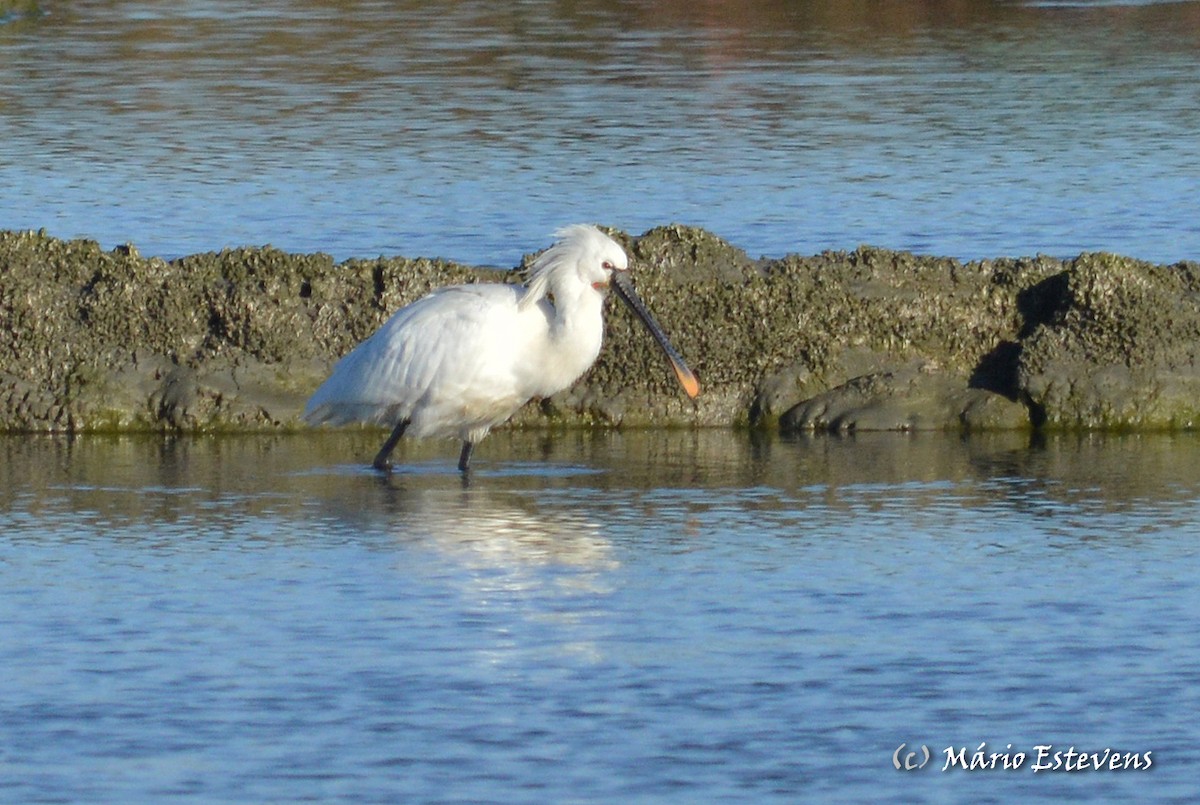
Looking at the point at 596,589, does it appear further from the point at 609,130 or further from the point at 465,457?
the point at 609,130

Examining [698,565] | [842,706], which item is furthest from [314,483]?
[842,706]

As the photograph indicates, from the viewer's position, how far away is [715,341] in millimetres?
12320

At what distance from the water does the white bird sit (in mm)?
6025

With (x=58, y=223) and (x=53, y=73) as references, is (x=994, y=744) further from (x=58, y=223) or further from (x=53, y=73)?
(x=53, y=73)

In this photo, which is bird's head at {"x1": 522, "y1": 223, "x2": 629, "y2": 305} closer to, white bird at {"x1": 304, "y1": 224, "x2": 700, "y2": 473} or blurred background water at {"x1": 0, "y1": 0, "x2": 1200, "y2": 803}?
white bird at {"x1": 304, "y1": 224, "x2": 700, "y2": 473}

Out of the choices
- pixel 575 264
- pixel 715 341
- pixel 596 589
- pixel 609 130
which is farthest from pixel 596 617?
pixel 609 130

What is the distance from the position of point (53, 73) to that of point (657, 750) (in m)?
26.5

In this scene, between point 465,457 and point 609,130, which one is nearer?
point 465,457

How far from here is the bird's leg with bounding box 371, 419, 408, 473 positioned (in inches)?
453

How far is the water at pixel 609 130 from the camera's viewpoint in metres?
19.3

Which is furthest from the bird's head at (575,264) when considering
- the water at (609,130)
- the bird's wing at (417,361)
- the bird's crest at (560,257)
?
the water at (609,130)

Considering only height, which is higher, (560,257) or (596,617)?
(560,257)

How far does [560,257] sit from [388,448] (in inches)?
44.5

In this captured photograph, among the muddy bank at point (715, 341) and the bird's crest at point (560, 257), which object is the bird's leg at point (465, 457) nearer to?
the bird's crest at point (560, 257)
